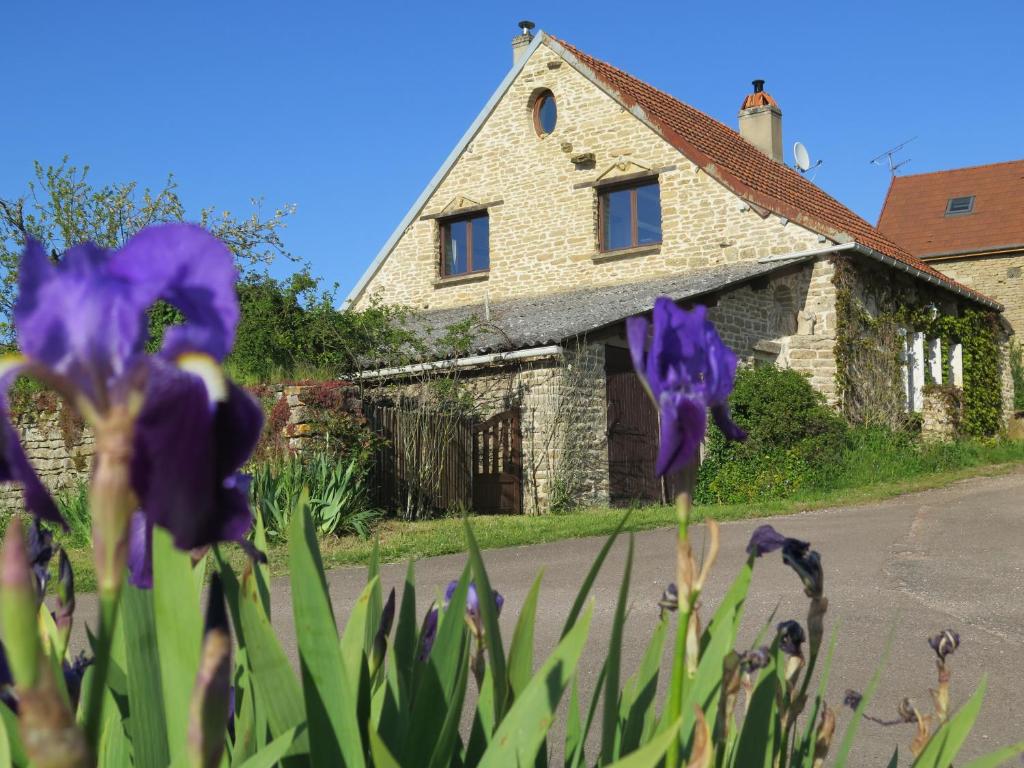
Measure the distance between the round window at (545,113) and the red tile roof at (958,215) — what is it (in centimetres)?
1454

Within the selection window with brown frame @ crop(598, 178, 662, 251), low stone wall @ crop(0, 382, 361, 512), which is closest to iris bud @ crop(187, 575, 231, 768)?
low stone wall @ crop(0, 382, 361, 512)

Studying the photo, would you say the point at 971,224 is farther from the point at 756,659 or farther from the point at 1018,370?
the point at 756,659

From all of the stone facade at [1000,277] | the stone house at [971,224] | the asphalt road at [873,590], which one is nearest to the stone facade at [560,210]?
the asphalt road at [873,590]

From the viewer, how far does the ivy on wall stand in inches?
579

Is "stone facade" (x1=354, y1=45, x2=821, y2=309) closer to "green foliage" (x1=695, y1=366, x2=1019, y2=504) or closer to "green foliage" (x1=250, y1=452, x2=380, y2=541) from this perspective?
"green foliage" (x1=695, y1=366, x2=1019, y2=504)

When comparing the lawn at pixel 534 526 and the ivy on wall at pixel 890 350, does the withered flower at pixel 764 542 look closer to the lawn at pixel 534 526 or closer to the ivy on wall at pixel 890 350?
the lawn at pixel 534 526

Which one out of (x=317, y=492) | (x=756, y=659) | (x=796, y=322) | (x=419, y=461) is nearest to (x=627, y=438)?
(x=419, y=461)

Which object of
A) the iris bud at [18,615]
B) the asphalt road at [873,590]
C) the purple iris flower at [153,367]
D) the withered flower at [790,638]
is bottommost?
the asphalt road at [873,590]

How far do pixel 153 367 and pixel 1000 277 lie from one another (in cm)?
2838

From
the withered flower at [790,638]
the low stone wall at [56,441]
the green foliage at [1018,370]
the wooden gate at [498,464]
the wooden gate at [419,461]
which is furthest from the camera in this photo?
the green foliage at [1018,370]

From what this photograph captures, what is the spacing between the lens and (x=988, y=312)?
18906mm

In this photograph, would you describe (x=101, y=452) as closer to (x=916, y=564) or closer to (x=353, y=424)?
(x=916, y=564)

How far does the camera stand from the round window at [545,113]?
1670 centimetres

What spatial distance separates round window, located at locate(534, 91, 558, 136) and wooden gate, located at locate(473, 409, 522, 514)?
6.38 m
